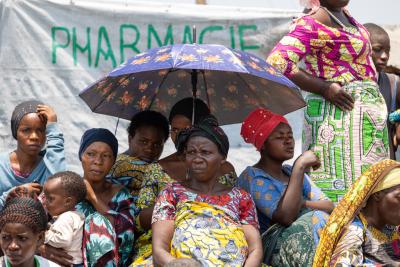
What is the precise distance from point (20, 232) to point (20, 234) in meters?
0.01

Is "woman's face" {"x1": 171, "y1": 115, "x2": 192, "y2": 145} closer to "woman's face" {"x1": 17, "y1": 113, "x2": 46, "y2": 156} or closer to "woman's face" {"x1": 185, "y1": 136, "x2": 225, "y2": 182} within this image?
"woman's face" {"x1": 185, "y1": 136, "x2": 225, "y2": 182}

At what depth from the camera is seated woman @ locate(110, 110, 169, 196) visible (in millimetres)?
6164

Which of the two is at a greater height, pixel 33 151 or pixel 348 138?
pixel 348 138

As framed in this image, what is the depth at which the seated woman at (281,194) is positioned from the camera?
536 centimetres

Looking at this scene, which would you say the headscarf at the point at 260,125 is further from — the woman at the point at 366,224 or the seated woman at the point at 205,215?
the woman at the point at 366,224

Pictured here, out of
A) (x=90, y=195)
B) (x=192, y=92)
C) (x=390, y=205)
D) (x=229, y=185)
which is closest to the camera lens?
(x=390, y=205)

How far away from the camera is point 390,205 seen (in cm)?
500

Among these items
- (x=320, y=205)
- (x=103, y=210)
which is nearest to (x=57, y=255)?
(x=103, y=210)

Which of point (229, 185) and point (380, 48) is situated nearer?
point (229, 185)

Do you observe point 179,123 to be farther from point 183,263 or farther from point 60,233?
point 183,263

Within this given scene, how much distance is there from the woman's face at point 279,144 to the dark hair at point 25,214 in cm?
167

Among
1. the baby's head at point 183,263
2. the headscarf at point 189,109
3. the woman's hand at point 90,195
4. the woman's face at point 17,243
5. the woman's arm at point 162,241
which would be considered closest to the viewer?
the baby's head at point 183,263

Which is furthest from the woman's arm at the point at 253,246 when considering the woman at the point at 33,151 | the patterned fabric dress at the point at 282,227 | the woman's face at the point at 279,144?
the woman at the point at 33,151

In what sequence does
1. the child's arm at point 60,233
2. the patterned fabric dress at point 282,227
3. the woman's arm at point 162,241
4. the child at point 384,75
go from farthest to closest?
the child at point 384,75 < the patterned fabric dress at point 282,227 < the child's arm at point 60,233 < the woman's arm at point 162,241
